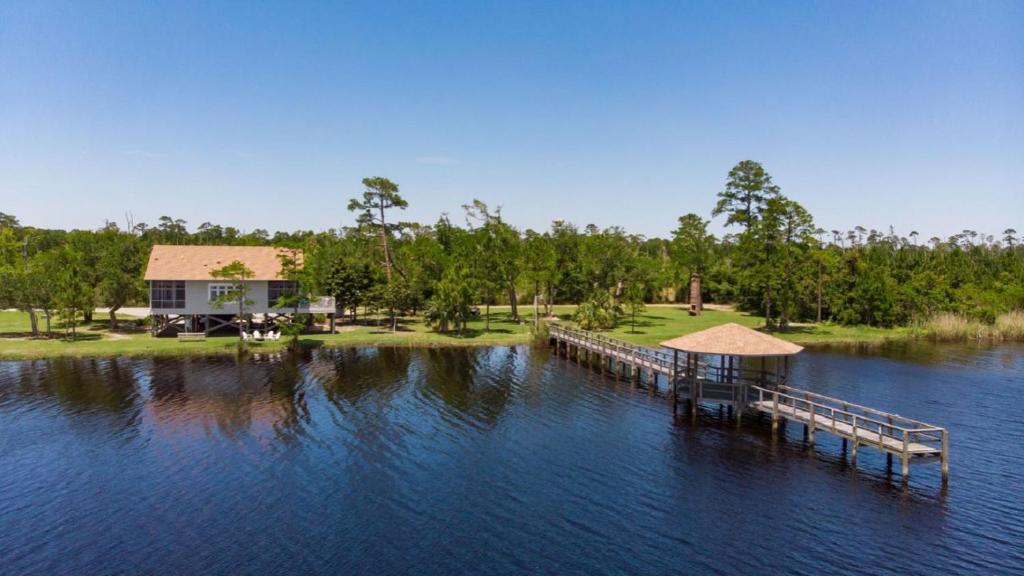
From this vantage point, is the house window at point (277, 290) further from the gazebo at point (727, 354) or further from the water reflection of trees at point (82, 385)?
the gazebo at point (727, 354)

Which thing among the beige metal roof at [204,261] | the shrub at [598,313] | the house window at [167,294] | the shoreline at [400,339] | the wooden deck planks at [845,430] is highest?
the beige metal roof at [204,261]

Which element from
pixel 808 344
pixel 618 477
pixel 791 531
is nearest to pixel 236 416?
pixel 618 477

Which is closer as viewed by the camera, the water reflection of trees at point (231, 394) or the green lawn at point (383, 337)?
the water reflection of trees at point (231, 394)

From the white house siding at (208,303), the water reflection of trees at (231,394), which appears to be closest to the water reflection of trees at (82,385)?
the water reflection of trees at (231,394)

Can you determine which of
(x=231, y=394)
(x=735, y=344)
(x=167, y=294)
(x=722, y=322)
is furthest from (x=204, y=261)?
(x=722, y=322)

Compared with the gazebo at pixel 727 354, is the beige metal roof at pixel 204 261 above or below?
above

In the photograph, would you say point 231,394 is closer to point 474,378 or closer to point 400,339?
point 474,378

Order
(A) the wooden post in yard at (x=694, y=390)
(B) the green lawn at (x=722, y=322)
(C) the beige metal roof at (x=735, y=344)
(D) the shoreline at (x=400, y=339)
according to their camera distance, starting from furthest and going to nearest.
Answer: (B) the green lawn at (x=722, y=322) → (D) the shoreline at (x=400, y=339) → (A) the wooden post in yard at (x=694, y=390) → (C) the beige metal roof at (x=735, y=344)
